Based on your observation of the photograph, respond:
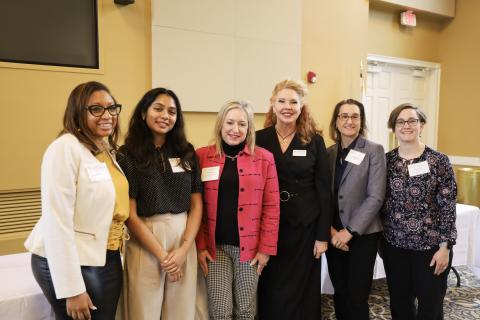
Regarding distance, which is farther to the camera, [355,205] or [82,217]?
[355,205]

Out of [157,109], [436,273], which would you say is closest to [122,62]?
[157,109]

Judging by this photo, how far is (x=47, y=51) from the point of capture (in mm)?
3088

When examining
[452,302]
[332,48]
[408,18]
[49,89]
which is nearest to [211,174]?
[49,89]

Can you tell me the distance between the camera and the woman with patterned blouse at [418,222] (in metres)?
2.04

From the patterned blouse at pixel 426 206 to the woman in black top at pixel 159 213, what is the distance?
1089 millimetres

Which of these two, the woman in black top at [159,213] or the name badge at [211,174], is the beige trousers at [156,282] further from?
the name badge at [211,174]

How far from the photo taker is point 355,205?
7.29 ft

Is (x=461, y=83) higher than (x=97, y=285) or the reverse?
higher

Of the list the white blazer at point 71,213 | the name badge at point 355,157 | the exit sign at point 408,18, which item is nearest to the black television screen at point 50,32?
the white blazer at point 71,213

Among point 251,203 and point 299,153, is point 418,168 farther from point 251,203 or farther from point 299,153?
point 251,203

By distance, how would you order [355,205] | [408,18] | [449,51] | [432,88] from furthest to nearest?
[432,88] → [449,51] → [408,18] → [355,205]

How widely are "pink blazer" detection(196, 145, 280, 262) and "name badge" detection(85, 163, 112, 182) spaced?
0.55 m

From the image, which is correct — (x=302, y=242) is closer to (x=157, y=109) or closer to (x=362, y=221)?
(x=362, y=221)

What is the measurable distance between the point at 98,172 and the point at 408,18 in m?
5.56
